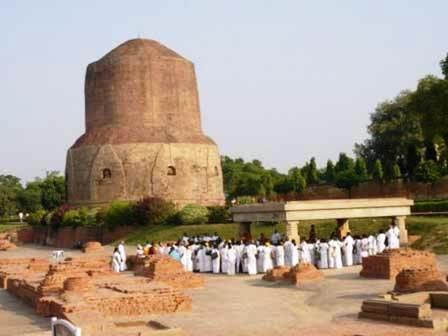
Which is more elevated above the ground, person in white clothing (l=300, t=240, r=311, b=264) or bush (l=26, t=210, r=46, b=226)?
bush (l=26, t=210, r=46, b=226)

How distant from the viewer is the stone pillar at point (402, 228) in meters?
20.2

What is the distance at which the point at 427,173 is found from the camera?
31.5 metres

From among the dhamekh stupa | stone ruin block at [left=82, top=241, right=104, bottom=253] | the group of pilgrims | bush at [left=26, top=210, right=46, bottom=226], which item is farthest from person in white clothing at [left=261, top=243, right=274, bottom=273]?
bush at [left=26, top=210, right=46, bottom=226]

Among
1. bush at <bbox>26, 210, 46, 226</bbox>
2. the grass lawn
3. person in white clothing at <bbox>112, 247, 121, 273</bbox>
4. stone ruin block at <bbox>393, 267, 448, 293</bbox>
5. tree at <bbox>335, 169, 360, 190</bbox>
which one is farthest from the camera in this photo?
bush at <bbox>26, 210, 46, 226</bbox>

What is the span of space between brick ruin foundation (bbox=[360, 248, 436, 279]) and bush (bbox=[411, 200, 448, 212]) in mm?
10197

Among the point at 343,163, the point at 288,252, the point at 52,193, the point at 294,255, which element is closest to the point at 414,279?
the point at 294,255

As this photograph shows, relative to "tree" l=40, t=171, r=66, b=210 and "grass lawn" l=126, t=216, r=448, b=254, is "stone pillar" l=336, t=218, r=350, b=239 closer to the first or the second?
"grass lawn" l=126, t=216, r=448, b=254

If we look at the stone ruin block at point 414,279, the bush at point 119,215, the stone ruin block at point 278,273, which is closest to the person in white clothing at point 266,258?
the stone ruin block at point 278,273

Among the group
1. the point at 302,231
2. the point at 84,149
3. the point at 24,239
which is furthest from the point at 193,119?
the point at 302,231

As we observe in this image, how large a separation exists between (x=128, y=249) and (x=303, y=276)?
14369 mm

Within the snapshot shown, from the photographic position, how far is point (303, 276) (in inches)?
561

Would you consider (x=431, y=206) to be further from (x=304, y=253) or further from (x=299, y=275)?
(x=299, y=275)

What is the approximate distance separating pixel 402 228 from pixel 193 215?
1152cm

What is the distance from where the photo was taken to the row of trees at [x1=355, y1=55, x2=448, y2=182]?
2411 cm
